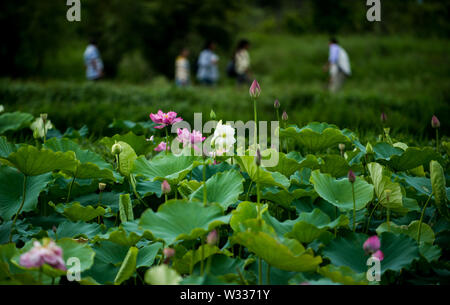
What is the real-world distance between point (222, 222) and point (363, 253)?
0.39 m

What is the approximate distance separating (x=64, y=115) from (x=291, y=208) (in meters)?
2.73

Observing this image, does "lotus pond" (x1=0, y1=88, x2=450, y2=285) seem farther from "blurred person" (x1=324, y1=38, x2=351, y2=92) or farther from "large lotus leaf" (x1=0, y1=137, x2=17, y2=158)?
"blurred person" (x1=324, y1=38, x2=351, y2=92)

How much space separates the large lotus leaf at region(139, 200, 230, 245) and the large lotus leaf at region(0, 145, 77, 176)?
34 centimetres

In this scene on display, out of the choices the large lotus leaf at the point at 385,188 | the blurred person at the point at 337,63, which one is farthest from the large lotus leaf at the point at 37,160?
the blurred person at the point at 337,63

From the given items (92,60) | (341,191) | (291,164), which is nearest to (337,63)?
(92,60)

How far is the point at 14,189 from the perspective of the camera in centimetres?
134

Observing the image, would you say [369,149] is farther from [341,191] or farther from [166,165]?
[166,165]

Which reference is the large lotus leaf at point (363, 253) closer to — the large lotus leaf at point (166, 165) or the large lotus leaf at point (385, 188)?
the large lotus leaf at point (385, 188)

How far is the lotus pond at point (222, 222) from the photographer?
0.94 metres

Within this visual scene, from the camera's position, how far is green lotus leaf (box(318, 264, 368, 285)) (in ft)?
2.94

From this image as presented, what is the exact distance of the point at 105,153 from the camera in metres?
2.25
